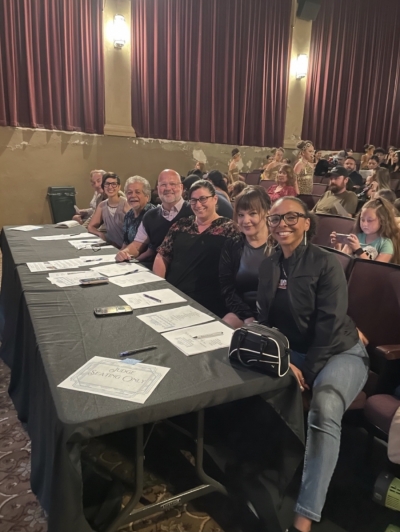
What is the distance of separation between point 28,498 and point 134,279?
3.64 ft

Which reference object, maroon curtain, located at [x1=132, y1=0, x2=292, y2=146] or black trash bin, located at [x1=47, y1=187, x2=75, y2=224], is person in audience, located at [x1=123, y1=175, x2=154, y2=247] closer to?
black trash bin, located at [x1=47, y1=187, x2=75, y2=224]

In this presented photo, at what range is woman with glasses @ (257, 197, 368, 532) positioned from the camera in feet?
4.72

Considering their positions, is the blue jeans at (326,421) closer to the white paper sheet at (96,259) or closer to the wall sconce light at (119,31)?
the white paper sheet at (96,259)

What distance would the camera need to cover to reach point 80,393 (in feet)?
3.81

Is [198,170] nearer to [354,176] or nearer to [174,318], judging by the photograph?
[354,176]

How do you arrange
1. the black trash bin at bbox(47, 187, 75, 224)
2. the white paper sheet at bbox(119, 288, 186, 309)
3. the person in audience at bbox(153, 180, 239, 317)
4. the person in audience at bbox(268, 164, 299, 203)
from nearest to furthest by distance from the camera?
the white paper sheet at bbox(119, 288, 186, 309) → the person in audience at bbox(153, 180, 239, 317) → the person in audience at bbox(268, 164, 299, 203) → the black trash bin at bbox(47, 187, 75, 224)

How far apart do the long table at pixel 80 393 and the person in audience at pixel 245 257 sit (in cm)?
50

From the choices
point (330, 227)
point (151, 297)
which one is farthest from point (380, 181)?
point (151, 297)

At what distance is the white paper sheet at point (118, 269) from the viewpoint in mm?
2428

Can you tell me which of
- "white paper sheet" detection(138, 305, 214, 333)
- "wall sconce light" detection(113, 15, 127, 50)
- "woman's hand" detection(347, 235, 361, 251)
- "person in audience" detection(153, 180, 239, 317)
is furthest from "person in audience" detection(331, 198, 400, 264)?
"wall sconce light" detection(113, 15, 127, 50)

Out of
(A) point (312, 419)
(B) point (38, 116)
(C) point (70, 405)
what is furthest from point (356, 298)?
(B) point (38, 116)

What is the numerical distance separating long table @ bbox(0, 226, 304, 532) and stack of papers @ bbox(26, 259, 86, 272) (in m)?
0.33

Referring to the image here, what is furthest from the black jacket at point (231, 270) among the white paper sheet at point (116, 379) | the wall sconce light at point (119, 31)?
the wall sconce light at point (119, 31)

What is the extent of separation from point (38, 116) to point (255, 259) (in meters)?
5.14
